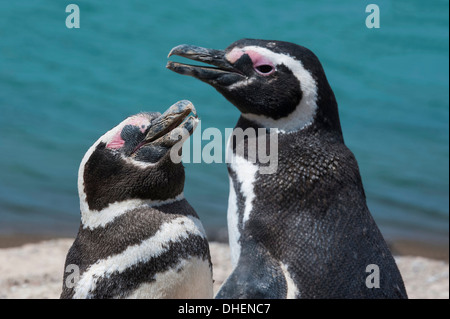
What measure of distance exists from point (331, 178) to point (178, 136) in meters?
0.67

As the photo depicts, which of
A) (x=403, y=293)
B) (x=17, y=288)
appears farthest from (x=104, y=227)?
Answer: (x=17, y=288)

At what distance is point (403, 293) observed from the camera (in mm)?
2672

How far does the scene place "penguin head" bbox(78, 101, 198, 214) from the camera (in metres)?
2.72

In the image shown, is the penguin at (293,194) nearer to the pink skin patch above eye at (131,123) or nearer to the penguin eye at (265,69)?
the penguin eye at (265,69)

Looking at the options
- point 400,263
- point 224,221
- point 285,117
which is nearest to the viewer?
point 285,117

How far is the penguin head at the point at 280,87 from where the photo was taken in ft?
9.09

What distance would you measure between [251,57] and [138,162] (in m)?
0.68

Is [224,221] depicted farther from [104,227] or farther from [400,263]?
[104,227]

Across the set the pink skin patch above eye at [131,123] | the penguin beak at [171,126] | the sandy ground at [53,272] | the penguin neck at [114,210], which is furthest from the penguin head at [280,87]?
the sandy ground at [53,272]

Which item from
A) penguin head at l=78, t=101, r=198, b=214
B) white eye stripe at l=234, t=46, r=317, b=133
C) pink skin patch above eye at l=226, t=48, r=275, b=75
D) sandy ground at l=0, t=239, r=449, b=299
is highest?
pink skin patch above eye at l=226, t=48, r=275, b=75

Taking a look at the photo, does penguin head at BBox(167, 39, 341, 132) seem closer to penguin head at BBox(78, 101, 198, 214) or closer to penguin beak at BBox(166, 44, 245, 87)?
penguin beak at BBox(166, 44, 245, 87)
